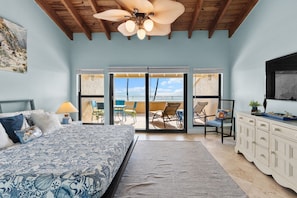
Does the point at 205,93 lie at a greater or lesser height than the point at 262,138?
greater

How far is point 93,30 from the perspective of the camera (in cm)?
553

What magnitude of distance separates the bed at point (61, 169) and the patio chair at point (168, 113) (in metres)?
3.19

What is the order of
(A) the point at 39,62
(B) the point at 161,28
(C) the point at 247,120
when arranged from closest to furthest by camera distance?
(B) the point at 161,28, (C) the point at 247,120, (A) the point at 39,62

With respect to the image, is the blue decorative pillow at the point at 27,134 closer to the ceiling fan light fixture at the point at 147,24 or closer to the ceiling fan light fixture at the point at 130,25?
the ceiling fan light fixture at the point at 130,25

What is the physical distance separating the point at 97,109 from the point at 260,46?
14.7 ft

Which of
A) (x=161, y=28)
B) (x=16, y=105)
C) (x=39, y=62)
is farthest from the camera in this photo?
(x=39, y=62)

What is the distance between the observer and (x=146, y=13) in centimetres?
281

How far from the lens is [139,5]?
2.63 m

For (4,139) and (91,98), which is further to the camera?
(91,98)

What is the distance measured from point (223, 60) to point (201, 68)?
649 millimetres

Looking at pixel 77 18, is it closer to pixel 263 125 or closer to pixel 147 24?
pixel 147 24

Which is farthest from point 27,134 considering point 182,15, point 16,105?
Answer: point 182,15

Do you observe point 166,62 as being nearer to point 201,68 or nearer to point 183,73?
point 183,73

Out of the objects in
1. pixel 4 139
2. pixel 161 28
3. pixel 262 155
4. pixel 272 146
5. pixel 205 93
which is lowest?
pixel 262 155
